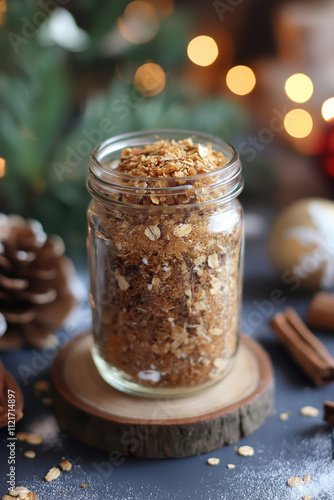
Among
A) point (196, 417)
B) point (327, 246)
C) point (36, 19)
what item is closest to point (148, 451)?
point (196, 417)

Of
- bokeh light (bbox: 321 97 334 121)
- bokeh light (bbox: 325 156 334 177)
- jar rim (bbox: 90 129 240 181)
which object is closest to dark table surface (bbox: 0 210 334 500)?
jar rim (bbox: 90 129 240 181)

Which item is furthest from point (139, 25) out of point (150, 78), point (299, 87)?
point (299, 87)

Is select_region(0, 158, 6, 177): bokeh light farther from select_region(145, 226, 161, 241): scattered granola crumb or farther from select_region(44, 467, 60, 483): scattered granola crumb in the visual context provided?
select_region(44, 467, 60, 483): scattered granola crumb

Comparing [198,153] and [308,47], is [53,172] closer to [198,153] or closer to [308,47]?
[198,153]

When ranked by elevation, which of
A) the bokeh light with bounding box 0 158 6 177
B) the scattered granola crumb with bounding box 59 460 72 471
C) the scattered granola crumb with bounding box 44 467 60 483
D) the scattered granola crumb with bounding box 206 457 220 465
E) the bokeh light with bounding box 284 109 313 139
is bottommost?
the scattered granola crumb with bounding box 206 457 220 465

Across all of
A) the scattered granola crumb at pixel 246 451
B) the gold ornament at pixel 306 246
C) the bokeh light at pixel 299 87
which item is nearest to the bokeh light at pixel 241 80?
the bokeh light at pixel 299 87

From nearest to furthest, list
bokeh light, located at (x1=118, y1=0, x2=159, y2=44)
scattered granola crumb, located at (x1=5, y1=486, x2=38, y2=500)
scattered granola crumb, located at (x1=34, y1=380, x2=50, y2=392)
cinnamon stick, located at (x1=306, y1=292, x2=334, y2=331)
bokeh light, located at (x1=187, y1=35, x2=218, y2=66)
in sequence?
scattered granola crumb, located at (x1=5, y1=486, x2=38, y2=500) → scattered granola crumb, located at (x1=34, y1=380, x2=50, y2=392) → cinnamon stick, located at (x1=306, y1=292, x2=334, y2=331) → bokeh light, located at (x1=118, y1=0, x2=159, y2=44) → bokeh light, located at (x1=187, y1=35, x2=218, y2=66)
